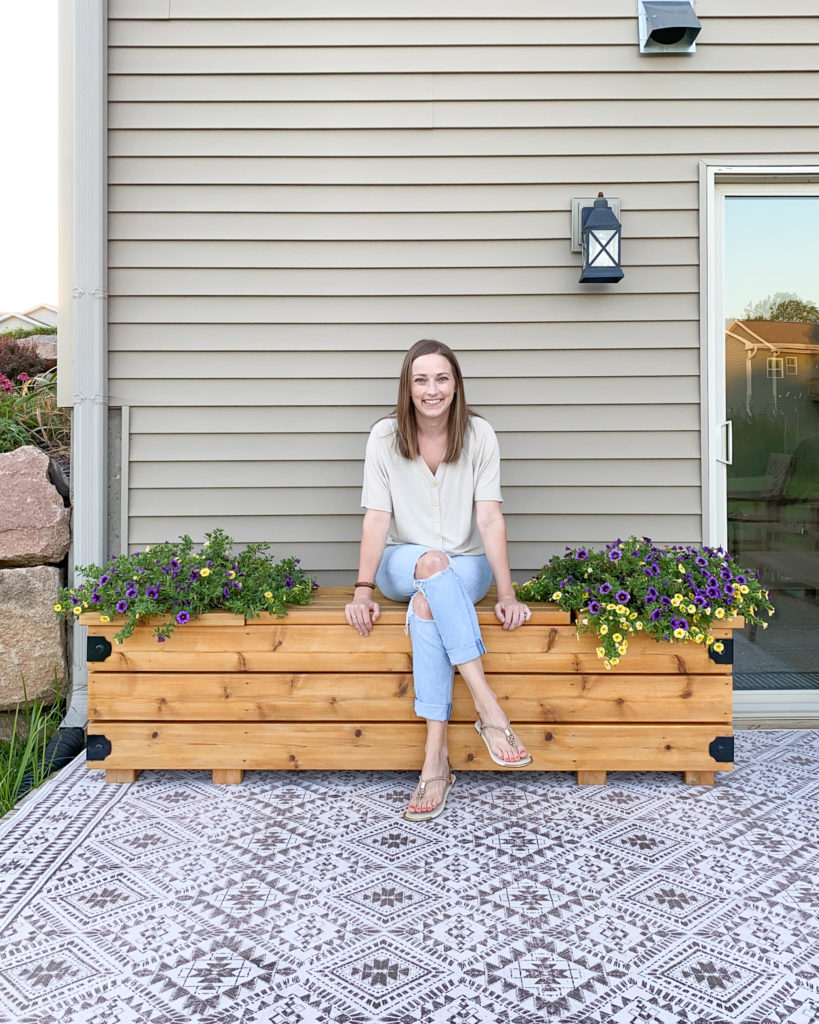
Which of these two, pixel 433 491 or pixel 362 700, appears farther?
pixel 433 491

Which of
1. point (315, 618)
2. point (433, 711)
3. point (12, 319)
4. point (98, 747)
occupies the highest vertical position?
point (12, 319)

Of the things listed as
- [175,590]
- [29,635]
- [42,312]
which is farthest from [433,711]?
[42,312]

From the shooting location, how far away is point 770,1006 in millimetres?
1331

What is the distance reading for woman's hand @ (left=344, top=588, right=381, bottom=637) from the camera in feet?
7.30

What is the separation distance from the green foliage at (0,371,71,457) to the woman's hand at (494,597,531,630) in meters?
2.08

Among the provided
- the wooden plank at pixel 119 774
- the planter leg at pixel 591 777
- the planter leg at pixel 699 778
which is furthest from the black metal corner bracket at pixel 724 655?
the wooden plank at pixel 119 774

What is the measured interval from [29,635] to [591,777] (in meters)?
2.10

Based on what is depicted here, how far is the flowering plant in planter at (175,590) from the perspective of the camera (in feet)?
7.31

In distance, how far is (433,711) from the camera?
Answer: 2.15m

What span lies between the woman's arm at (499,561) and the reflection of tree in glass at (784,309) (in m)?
1.40

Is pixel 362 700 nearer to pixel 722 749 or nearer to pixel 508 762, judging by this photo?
pixel 508 762

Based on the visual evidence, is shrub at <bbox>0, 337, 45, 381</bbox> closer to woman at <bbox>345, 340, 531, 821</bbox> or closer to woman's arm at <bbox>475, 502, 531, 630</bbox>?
woman at <bbox>345, 340, 531, 821</bbox>

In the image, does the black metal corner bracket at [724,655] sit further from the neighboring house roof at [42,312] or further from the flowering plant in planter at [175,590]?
the neighboring house roof at [42,312]

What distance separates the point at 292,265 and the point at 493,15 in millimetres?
1189
